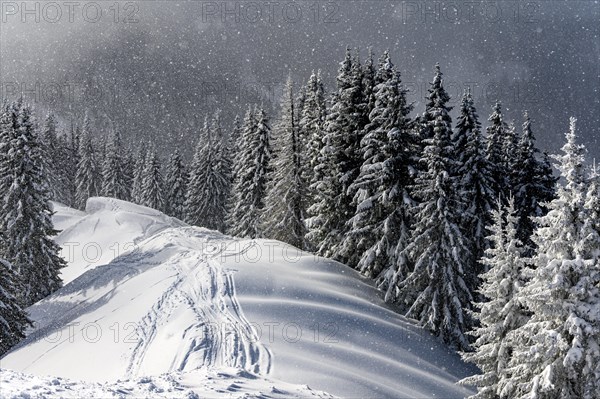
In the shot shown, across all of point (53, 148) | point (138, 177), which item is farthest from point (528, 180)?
point (53, 148)

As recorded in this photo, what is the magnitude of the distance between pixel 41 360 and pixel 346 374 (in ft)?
37.7

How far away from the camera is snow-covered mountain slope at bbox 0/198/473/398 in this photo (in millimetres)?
15234

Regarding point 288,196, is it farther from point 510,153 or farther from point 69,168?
point 69,168

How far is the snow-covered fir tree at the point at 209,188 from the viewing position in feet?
173

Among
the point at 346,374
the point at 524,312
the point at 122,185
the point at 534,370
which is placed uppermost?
the point at 122,185

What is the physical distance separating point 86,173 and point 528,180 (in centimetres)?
6436

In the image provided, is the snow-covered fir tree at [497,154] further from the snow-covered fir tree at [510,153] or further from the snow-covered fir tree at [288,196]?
the snow-covered fir tree at [288,196]

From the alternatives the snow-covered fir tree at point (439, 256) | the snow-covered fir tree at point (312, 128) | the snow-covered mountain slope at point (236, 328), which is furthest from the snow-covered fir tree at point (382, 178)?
the snow-covered fir tree at point (312, 128)

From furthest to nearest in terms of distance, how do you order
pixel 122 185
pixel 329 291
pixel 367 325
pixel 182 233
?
1. pixel 122 185
2. pixel 182 233
3. pixel 329 291
4. pixel 367 325

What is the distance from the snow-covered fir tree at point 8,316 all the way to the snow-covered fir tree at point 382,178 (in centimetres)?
1630

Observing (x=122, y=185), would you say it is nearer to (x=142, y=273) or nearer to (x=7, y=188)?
(x=7, y=188)

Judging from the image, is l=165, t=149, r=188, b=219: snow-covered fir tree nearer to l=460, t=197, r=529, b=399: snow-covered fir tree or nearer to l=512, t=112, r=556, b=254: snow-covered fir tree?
l=512, t=112, r=556, b=254: snow-covered fir tree

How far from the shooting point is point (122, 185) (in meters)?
73.4

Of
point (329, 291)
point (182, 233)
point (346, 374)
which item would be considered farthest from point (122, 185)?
point (346, 374)
